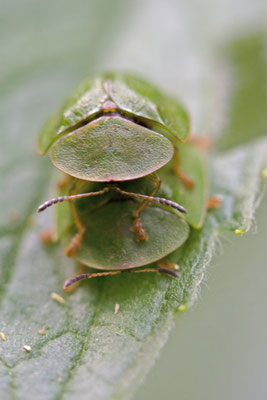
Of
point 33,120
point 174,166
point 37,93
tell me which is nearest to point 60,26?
point 37,93

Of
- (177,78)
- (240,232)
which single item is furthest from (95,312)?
(177,78)

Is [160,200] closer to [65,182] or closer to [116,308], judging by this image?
[116,308]

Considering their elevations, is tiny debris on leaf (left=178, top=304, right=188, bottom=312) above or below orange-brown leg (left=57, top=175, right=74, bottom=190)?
below

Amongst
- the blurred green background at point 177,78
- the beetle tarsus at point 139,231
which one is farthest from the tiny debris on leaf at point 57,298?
the blurred green background at point 177,78

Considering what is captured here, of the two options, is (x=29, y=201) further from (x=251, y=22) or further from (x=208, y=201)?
(x=251, y=22)

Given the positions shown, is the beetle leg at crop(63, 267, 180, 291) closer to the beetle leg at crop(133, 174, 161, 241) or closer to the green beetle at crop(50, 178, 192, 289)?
the green beetle at crop(50, 178, 192, 289)

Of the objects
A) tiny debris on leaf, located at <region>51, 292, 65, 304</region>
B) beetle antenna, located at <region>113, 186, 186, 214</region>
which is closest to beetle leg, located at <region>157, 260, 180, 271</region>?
beetle antenna, located at <region>113, 186, 186, 214</region>

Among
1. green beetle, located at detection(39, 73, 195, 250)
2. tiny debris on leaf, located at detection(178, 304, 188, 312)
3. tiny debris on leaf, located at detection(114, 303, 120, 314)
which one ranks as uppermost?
green beetle, located at detection(39, 73, 195, 250)
